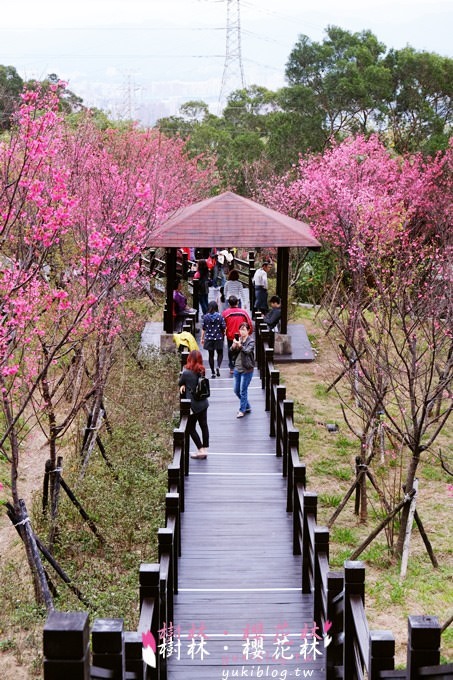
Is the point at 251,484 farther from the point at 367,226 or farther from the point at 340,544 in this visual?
the point at 367,226

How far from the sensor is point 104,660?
4168 millimetres

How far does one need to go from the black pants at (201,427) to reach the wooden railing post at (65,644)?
23.8 feet

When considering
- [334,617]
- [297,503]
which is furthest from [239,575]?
[334,617]

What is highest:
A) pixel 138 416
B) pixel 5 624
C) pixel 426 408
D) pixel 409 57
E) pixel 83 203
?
pixel 409 57

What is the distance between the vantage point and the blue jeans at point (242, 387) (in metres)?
12.1

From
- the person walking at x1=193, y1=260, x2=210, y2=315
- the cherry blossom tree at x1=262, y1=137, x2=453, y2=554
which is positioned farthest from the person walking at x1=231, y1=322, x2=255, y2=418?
the person walking at x1=193, y1=260, x2=210, y2=315

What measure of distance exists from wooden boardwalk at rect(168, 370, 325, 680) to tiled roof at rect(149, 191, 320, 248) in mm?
Result: 5547

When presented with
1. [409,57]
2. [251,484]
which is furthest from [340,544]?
[409,57]

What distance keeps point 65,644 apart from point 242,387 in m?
9.11

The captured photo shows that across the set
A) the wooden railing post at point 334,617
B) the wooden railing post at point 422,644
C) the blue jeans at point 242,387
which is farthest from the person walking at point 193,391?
the wooden railing post at point 422,644

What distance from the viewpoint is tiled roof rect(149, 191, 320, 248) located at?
16.3m

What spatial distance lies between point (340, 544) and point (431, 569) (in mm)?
1252

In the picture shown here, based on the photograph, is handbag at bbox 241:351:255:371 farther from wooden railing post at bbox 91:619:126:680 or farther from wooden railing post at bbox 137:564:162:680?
wooden railing post at bbox 91:619:126:680

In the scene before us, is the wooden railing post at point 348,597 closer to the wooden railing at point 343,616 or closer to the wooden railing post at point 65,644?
the wooden railing at point 343,616
